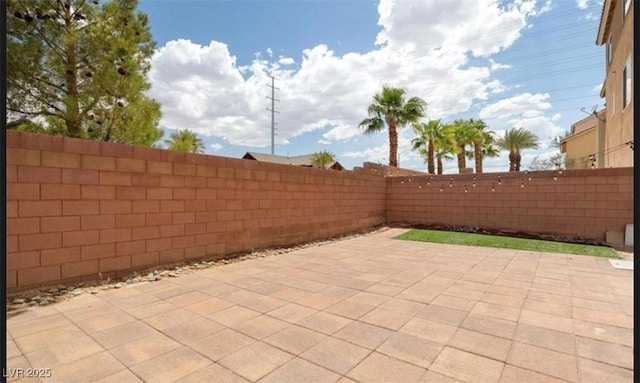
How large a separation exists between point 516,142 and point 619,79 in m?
12.8

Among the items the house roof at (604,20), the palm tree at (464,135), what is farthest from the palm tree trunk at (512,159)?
the house roof at (604,20)

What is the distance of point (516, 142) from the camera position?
71.4ft

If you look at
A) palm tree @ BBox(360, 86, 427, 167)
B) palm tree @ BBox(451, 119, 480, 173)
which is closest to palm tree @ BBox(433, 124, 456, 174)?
palm tree @ BBox(451, 119, 480, 173)

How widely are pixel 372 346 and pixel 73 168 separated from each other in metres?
3.85

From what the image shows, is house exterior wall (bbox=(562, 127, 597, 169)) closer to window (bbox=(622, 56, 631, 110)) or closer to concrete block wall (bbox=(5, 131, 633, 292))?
window (bbox=(622, 56, 631, 110))

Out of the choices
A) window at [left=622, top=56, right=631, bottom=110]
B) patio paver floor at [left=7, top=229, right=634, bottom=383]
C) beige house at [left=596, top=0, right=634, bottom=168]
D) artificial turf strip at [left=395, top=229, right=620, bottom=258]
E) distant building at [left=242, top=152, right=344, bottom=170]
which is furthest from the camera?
distant building at [left=242, top=152, right=344, bottom=170]

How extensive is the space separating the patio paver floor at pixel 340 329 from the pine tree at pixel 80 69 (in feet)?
19.4

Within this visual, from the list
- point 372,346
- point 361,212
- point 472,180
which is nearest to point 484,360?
point 372,346

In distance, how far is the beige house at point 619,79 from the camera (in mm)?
8148

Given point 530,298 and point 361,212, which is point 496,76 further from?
point 530,298

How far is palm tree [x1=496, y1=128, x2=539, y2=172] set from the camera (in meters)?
21.5

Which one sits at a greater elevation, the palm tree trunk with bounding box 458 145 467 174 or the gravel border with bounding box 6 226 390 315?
the palm tree trunk with bounding box 458 145 467 174

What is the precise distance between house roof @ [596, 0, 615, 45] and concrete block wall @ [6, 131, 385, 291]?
12353 millimetres

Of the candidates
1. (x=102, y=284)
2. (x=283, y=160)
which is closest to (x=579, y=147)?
(x=283, y=160)
